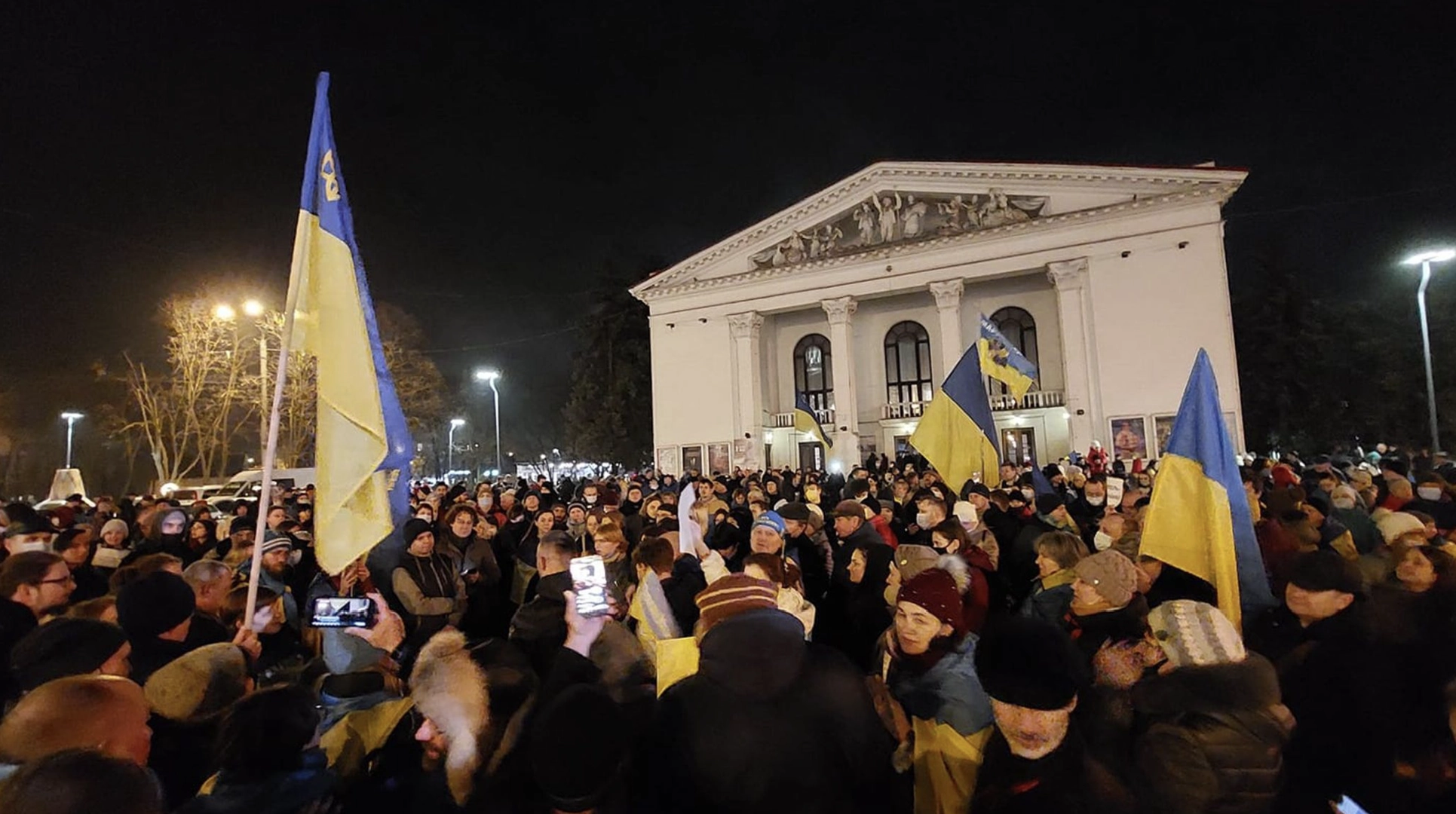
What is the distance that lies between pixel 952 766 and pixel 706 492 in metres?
8.54

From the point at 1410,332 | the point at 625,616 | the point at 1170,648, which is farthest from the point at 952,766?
the point at 1410,332

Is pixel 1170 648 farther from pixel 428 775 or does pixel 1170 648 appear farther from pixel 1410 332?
pixel 1410 332

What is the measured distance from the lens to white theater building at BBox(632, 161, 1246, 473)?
82.3 ft

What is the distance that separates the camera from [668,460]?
33.4m

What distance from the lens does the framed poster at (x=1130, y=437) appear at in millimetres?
24844

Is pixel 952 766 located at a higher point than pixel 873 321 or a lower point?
lower

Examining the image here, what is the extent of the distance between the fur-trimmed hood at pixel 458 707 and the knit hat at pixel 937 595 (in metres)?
1.65

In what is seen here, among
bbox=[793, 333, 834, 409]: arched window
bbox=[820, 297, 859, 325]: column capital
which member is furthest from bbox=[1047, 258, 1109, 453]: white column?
bbox=[793, 333, 834, 409]: arched window

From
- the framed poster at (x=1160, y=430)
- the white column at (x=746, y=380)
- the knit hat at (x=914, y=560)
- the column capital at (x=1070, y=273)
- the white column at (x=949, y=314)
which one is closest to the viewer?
the knit hat at (x=914, y=560)

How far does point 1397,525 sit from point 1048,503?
9.32 ft

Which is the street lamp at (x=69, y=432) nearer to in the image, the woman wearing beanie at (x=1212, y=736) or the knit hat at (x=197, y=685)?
the knit hat at (x=197, y=685)

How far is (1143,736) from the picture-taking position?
2232 millimetres

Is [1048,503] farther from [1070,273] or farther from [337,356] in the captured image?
[1070,273]

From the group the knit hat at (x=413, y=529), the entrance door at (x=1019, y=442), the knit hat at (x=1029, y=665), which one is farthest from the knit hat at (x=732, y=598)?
→ the entrance door at (x=1019, y=442)
